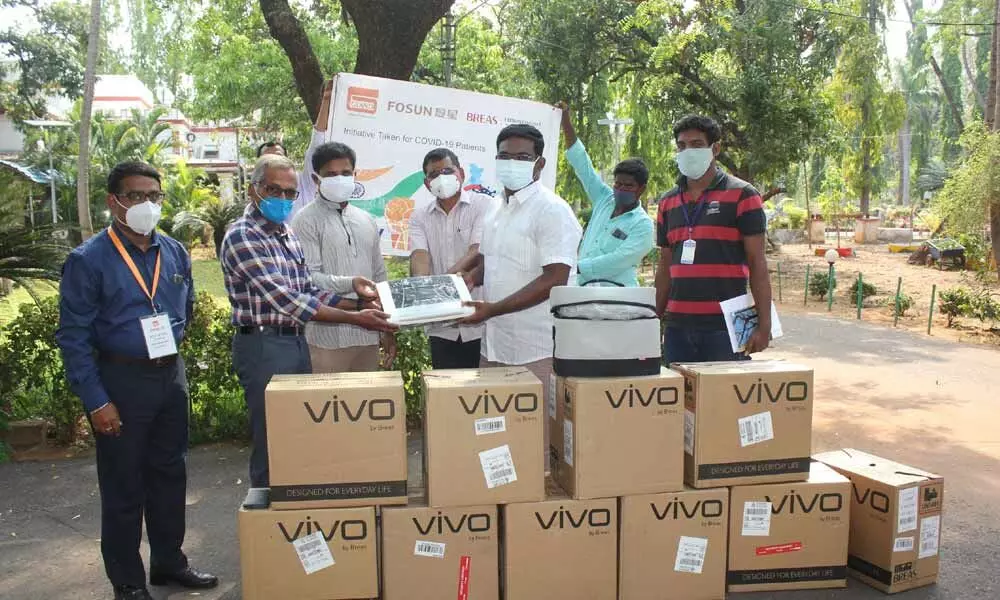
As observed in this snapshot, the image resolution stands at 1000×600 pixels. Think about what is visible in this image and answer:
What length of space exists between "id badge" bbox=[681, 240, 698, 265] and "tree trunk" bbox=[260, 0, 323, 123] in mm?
3591

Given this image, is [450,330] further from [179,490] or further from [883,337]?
[883,337]

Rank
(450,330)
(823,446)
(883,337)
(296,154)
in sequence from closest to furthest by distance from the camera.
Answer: (450,330) → (823,446) → (883,337) → (296,154)

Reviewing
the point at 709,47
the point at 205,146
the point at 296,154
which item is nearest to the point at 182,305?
the point at 709,47

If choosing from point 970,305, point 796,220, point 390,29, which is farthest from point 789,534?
point 796,220

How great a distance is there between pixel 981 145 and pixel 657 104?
19.1 feet

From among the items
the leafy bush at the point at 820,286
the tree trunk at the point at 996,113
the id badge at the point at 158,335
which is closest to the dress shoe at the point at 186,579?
A: the id badge at the point at 158,335

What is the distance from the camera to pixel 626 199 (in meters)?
4.76

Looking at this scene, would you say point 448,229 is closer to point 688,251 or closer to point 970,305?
point 688,251

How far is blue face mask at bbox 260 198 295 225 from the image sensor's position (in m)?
3.55

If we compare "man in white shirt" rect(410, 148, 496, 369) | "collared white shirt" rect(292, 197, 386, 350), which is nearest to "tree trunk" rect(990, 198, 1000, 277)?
"man in white shirt" rect(410, 148, 496, 369)

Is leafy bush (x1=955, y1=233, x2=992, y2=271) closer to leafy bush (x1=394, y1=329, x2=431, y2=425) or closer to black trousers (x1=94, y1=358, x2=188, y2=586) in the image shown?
leafy bush (x1=394, y1=329, x2=431, y2=425)

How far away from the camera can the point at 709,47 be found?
13.9 meters

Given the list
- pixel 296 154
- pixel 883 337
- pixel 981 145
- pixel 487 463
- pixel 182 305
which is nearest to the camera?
pixel 487 463

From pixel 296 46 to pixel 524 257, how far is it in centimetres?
379
